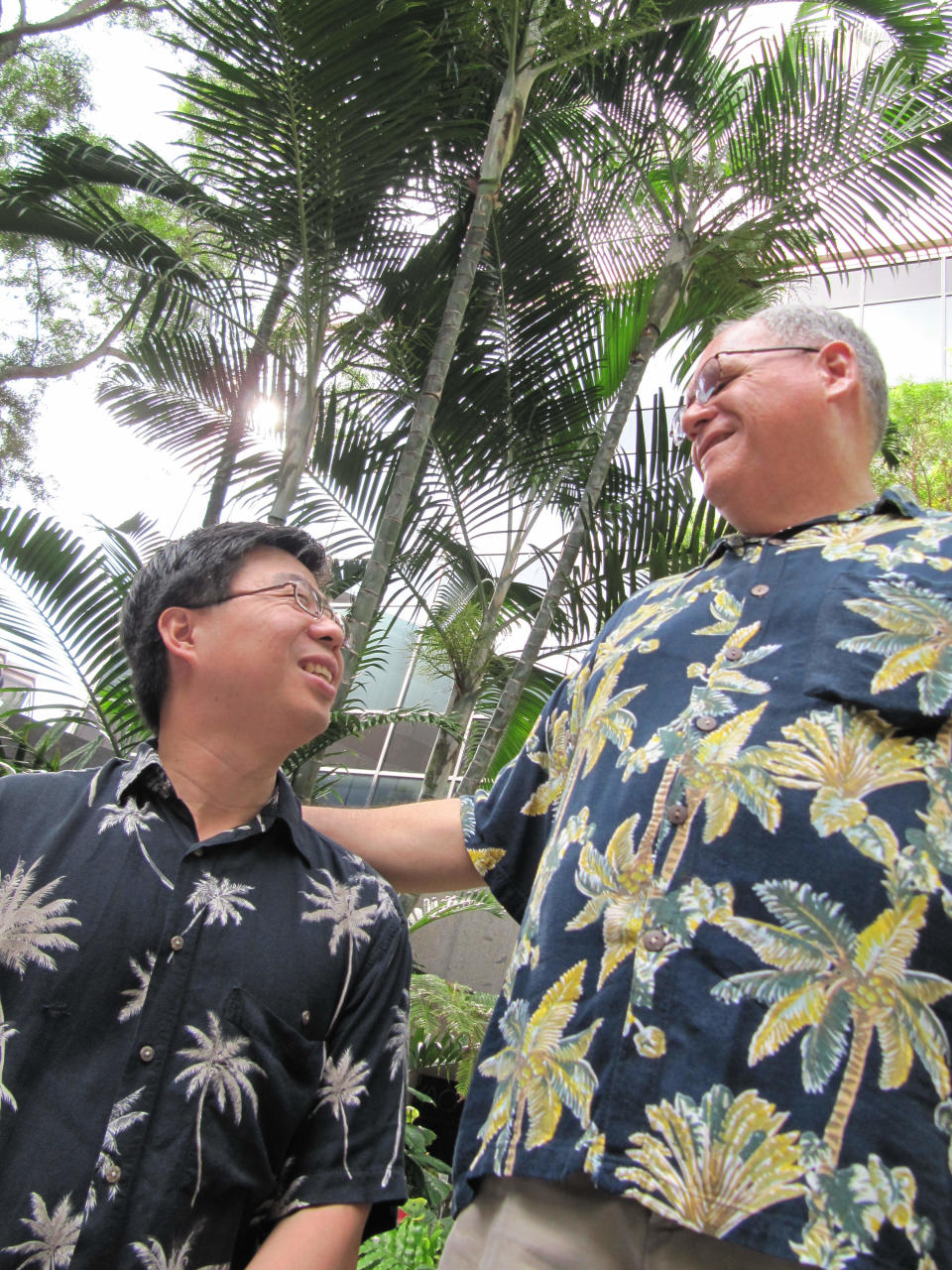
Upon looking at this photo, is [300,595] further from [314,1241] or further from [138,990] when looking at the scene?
[314,1241]

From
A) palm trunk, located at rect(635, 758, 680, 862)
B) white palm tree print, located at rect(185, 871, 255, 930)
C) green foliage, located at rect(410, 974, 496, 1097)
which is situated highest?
palm trunk, located at rect(635, 758, 680, 862)

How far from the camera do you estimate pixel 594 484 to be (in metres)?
4.52

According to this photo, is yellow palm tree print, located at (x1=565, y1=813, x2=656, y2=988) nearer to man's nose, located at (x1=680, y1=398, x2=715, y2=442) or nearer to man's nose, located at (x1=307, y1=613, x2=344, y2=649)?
man's nose, located at (x1=307, y1=613, x2=344, y2=649)

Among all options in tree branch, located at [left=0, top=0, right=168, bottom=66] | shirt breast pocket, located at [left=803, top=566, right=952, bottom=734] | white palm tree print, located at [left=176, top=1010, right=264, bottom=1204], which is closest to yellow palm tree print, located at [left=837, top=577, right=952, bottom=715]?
shirt breast pocket, located at [left=803, top=566, right=952, bottom=734]

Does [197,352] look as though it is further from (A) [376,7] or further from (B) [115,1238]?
(B) [115,1238]

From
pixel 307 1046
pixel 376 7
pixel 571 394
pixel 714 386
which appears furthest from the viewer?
pixel 571 394

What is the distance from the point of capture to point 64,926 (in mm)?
1386

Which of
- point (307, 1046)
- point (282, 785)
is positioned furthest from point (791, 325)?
point (307, 1046)

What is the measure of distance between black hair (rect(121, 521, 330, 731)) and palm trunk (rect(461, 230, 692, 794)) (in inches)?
95.7

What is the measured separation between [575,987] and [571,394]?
420cm

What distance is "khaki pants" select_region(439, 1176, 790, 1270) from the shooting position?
100 cm

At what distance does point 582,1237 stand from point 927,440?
10903 millimetres

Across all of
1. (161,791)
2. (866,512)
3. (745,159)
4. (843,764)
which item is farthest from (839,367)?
(745,159)

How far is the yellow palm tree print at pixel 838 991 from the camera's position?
101 cm
